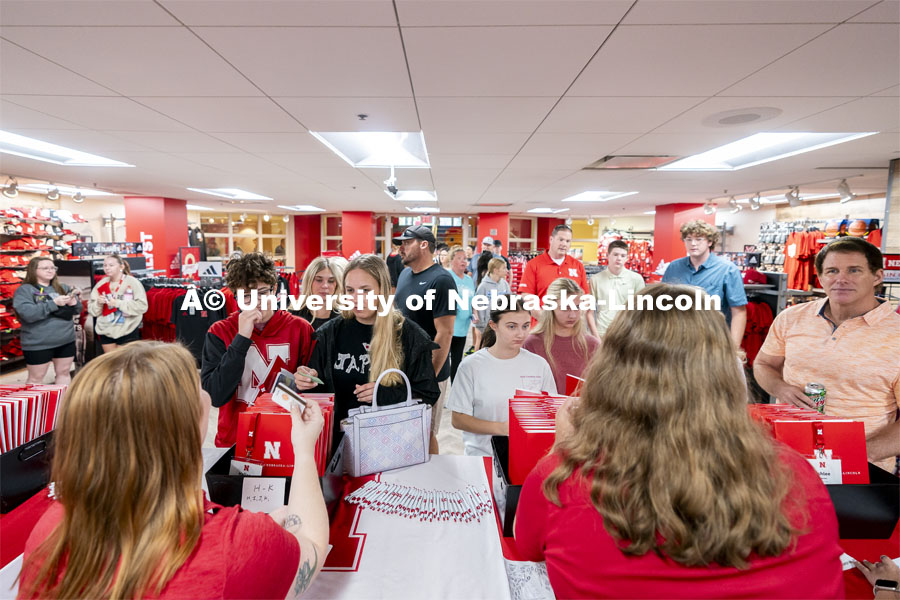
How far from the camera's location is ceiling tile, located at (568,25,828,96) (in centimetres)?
212

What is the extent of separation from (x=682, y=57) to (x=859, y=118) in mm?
2385

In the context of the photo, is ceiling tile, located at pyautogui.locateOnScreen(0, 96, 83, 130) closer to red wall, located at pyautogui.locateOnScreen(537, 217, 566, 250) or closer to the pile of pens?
the pile of pens

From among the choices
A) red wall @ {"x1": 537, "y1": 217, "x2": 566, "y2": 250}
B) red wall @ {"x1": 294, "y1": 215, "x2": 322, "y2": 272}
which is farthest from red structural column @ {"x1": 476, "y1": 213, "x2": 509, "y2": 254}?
red wall @ {"x1": 294, "y1": 215, "x2": 322, "y2": 272}

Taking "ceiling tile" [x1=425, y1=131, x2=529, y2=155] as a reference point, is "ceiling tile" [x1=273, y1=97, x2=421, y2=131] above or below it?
below

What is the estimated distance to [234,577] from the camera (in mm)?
818

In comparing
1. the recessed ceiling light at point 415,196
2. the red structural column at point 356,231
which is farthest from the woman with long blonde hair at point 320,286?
the red structural column at point 356,231

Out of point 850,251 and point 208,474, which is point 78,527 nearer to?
point 208,474

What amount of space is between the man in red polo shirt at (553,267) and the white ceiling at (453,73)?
0.98 m

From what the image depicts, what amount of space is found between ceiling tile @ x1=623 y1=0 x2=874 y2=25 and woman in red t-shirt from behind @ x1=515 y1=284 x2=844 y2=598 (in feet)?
4.98

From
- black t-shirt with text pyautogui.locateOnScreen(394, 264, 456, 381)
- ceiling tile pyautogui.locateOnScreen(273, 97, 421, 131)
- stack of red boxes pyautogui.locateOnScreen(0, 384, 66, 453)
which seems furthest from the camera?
black t-shirt with text pyautogui.locateOnScreen(394, 264, 456, 381)

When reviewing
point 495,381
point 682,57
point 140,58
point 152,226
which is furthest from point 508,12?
point 152,226

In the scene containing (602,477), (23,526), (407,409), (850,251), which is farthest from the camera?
(850,251)

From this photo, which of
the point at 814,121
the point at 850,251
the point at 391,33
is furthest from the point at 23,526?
the point at 814,121

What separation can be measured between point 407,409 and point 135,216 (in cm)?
1145
